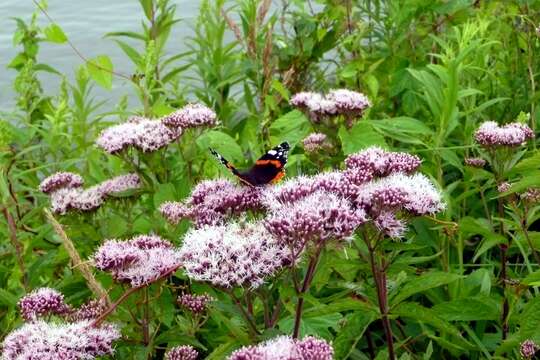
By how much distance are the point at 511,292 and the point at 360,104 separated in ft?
4.11

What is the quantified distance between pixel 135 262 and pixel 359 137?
1411mm

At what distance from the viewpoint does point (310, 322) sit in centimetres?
272

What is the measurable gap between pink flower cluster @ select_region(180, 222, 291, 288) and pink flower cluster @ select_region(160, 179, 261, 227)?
28 cm

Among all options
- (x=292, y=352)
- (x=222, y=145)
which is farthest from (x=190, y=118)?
(x=292, y=352)

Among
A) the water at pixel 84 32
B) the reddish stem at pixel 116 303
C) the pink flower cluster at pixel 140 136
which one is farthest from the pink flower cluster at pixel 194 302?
the water at pixel 84 32

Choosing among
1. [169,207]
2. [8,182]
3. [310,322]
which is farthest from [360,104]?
[8,182]

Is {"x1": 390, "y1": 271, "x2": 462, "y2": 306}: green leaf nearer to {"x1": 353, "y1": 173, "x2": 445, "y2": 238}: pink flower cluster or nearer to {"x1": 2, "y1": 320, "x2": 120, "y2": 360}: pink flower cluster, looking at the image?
{"x1": 353, "y1": 173, "x2": 445, "y2": 238}: pink flower cluster

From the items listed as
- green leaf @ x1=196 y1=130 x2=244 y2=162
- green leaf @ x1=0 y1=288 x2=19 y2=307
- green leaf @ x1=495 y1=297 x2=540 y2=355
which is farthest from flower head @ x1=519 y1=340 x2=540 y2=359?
green leaf @ x1=0 y1=288 x2=19 y2=307

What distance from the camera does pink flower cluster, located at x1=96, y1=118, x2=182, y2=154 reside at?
3543mm

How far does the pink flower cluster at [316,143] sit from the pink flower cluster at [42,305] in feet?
5.12

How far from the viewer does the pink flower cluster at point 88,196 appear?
356 centimetres

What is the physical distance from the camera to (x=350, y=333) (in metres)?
2.57

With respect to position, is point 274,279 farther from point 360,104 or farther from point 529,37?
point 529,37

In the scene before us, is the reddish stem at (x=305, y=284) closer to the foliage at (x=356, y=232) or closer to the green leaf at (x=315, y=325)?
the foliage at (x=356, y=232)
